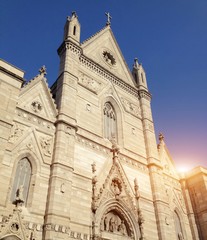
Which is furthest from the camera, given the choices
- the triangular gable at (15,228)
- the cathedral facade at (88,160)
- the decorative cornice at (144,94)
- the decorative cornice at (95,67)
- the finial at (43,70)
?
the decorative cornice at (144,94)

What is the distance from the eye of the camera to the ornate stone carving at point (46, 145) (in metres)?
15.4

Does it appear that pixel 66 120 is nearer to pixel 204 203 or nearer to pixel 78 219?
pixel 78 219

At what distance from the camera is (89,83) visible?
21094mm

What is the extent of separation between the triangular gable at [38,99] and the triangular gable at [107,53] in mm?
6132

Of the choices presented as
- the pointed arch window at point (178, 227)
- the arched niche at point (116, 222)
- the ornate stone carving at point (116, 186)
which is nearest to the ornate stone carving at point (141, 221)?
the arched niche at point (116, 222)

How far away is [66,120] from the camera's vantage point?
55.4 feet

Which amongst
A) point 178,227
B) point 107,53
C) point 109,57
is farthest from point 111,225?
point 107,53

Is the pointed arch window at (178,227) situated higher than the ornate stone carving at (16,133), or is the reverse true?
the ornate stone carving at (16,133)

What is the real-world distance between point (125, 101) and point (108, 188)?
28.5ft

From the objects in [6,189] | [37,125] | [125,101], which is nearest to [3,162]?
[6,189]

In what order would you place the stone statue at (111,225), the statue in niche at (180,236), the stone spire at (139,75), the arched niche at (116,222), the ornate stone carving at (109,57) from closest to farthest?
the arched niche at (116,222) < the stone statue at (111,225) < the statue in niche at (180,236) < the ornate stone carving at (109,57) < the stone spire at (139,75)

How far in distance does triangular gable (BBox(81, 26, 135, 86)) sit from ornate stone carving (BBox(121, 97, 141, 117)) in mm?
2305

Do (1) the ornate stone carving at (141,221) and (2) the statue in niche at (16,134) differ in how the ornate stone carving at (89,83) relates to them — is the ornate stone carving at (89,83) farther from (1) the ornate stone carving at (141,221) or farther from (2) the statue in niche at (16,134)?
(1) the ornate stone carving at (141,221)

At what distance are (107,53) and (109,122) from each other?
7481mm
